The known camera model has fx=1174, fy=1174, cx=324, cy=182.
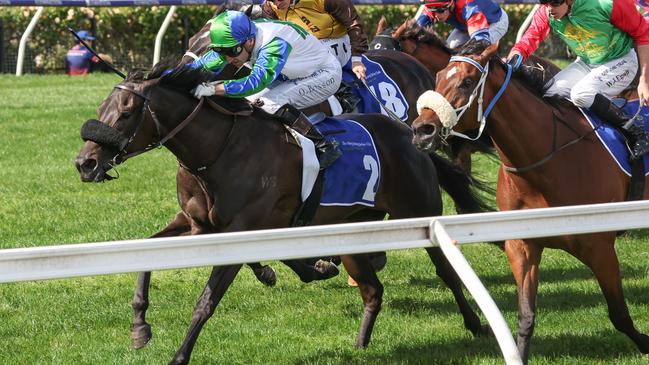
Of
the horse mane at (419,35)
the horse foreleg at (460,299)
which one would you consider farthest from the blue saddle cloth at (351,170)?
the horse mane at (419,35)

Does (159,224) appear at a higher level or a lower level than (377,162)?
lower

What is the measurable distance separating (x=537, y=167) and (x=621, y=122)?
671 millimetres

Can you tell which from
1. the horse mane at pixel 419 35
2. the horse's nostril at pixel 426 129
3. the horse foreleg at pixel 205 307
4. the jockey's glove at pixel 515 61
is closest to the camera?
the horse's nostril at pixel 426 129

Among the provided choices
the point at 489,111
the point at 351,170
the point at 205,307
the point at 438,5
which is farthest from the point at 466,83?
the point at 438,5

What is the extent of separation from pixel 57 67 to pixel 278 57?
15.4m

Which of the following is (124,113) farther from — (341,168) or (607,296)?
(607,296)

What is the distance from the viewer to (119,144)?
5.58m

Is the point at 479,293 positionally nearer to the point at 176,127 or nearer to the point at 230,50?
the point at 176,127

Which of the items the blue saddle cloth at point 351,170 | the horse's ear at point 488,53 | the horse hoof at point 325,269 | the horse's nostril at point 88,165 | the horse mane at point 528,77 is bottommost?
the horse hoof at point 325,269

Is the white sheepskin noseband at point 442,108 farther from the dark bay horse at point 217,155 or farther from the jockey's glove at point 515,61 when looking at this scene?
the dark bay horse at point 217,155

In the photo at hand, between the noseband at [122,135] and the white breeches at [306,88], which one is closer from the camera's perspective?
the noseband at [122,135]

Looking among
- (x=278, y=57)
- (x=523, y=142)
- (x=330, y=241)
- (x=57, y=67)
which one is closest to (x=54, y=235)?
(x=278, y=57)

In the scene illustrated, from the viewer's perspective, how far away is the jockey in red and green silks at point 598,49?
5906 millimetres

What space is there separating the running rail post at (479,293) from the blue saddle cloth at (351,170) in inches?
84.1
